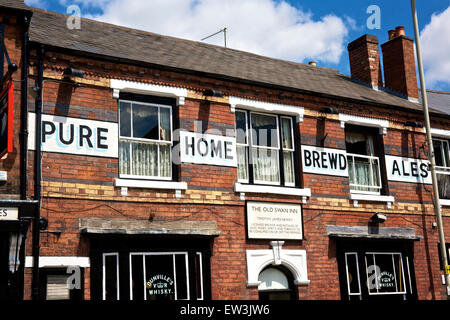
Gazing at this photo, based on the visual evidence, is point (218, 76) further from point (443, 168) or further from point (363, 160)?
point (443, 168)

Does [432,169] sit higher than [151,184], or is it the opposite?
[432,169]

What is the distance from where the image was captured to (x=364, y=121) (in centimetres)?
1521

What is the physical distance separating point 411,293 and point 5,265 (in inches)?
378

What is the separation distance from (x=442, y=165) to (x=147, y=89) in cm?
911

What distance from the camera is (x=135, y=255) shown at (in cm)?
1144

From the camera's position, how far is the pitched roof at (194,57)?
12.6 m

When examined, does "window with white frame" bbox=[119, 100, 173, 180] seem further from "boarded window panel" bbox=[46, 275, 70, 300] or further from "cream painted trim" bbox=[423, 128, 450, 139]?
"cream painted trim" bbox=[423, 128, 450, 139]

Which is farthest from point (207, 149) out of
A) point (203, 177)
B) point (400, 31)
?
point (400, 31)

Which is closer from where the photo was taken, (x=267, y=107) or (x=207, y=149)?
(x=207, y=149)

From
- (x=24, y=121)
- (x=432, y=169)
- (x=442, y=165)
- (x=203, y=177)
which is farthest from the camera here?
(x=442, y=165)

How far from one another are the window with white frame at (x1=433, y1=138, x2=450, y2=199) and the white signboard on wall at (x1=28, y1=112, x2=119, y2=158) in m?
9.42
